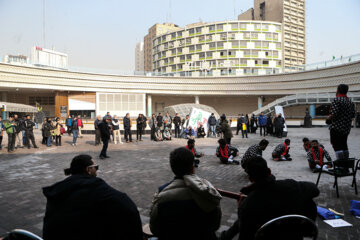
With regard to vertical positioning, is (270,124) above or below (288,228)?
above

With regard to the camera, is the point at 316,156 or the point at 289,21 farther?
the point at 289,21

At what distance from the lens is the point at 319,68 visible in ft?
122

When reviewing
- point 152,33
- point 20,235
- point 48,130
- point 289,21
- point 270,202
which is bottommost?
point 20,235

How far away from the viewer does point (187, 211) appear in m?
2.01

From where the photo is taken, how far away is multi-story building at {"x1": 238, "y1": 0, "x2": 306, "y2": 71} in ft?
229

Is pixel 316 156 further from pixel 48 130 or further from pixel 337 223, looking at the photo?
pixel 48 130

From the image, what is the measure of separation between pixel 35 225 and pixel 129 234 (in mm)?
2758

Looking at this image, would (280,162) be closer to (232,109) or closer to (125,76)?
(125,76)

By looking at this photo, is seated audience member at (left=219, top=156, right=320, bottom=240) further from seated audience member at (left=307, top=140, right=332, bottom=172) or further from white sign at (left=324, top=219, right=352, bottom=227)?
seated audience member at (left=307, top=140, right=332, bottom=172)

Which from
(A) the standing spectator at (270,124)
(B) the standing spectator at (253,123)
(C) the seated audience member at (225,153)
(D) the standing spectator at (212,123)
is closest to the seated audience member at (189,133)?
(D) the standing spectator at (212,123)

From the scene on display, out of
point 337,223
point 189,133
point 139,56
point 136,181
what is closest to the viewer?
point 337,223

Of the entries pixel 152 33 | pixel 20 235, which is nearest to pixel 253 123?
pixel 20 235

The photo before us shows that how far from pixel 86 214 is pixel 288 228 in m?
1.59

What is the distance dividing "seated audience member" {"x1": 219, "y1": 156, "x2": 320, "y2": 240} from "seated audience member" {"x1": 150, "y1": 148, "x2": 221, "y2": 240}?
271 millimetres
